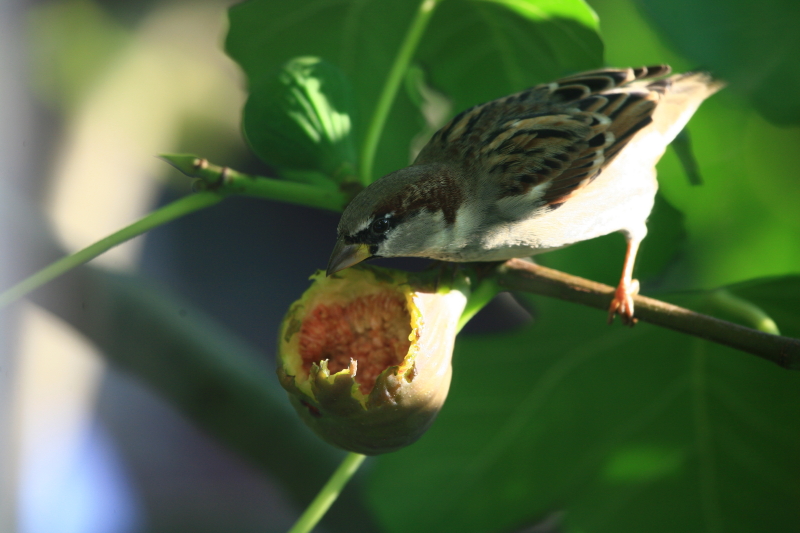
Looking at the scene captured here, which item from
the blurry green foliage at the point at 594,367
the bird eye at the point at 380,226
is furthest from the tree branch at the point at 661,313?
the blurry green foliage at the point at 594,367

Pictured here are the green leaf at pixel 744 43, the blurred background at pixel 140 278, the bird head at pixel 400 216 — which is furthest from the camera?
the blurred background at pixel 140 278

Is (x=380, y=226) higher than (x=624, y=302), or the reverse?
(x=380, y=226)

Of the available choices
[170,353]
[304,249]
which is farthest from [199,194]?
[304,249]

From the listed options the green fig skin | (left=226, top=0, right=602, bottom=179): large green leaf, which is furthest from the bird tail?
the green fig skin

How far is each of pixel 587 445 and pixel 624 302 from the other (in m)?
0.34

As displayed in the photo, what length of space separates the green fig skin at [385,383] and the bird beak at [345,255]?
2cm

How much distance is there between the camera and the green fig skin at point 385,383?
0.60 metres

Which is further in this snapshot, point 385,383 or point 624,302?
point 624,302

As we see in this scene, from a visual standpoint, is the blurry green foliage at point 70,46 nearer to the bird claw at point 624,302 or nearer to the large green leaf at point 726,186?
the large green leaf at point 726,186

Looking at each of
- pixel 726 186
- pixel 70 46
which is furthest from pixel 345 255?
pixel 70 46

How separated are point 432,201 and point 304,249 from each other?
80cm

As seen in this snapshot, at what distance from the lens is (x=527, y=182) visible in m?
0.80

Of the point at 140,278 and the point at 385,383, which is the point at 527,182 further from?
the point at 140,278

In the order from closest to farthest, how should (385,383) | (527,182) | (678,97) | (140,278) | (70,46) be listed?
(385,383) → (527,182) → (678,97) → (140,278) → (70,46)
